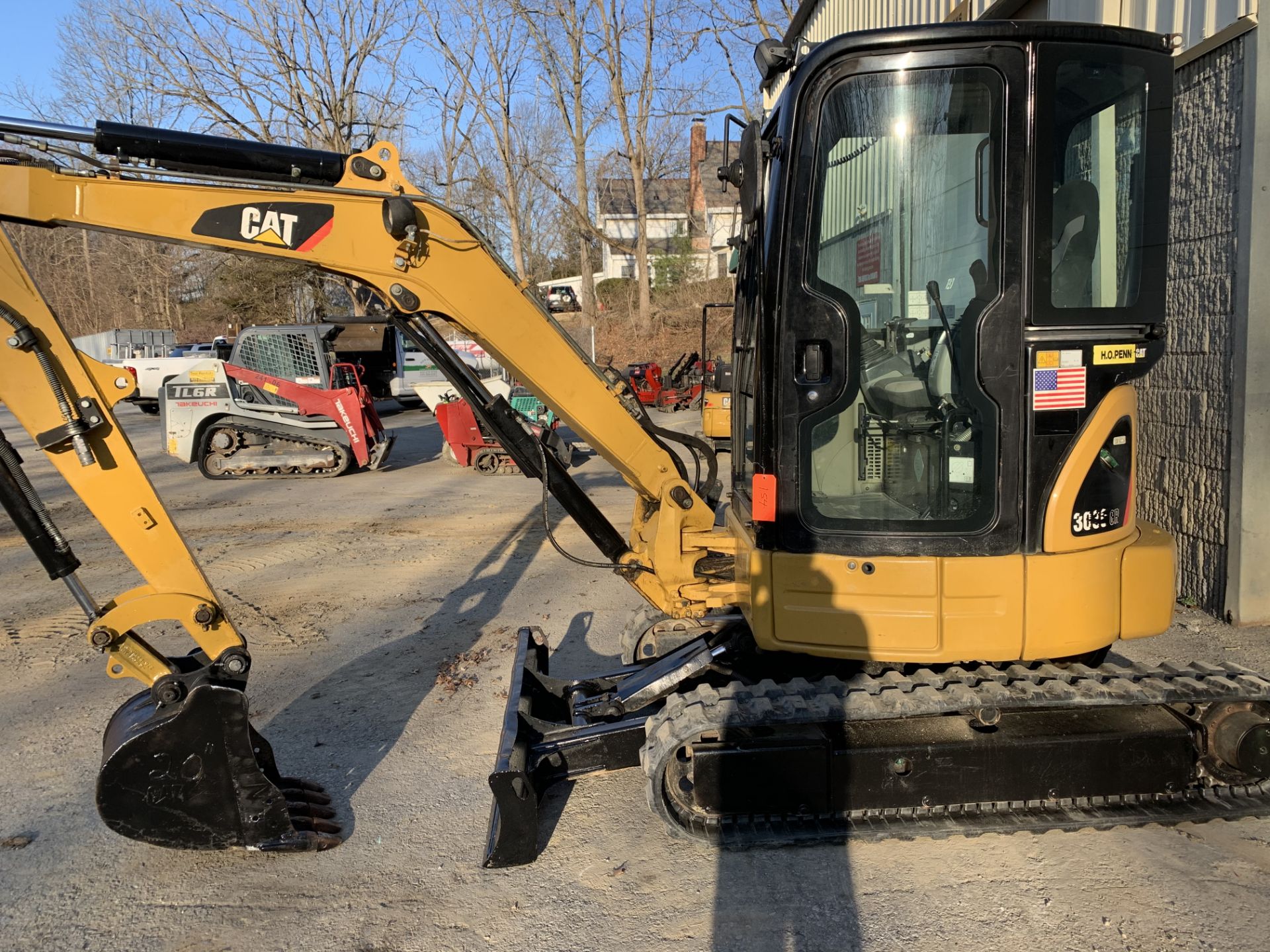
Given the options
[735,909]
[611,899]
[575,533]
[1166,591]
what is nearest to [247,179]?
[611,899]

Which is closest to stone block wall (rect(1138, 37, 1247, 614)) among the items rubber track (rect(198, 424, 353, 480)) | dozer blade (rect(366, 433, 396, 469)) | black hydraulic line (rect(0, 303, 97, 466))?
black hydraulic line (rect(0, 303, 97, 466))

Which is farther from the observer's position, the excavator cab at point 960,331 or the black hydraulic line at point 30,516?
the black hydraulic line at point 30,516

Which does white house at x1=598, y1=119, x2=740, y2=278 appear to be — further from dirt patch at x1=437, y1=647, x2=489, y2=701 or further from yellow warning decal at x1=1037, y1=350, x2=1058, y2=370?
yellow warning decal at x1=1037, y1=350, x2=1058, y2=370

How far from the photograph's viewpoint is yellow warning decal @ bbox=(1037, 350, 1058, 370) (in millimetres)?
3148

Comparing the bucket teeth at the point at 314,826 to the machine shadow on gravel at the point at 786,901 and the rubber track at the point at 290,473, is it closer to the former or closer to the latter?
the machine shadow on gravel at the point at 786,901

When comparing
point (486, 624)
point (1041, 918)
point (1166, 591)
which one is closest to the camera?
point (1041, 918)

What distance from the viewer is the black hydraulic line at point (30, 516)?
10.6 ft

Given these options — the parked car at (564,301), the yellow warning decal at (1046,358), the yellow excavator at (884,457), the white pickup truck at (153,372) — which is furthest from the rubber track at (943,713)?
the parked car at (564,301)

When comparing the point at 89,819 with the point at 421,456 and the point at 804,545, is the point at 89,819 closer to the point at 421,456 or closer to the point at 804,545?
the point at 804,545

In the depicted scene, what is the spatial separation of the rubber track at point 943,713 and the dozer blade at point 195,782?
1.46 metres

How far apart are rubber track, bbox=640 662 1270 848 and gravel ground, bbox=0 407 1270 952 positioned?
0.12 metres

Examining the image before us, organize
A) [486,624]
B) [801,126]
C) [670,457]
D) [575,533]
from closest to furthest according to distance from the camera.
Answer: [801,126] < [670,457] < [486,624] < [575,533]

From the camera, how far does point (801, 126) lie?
3.12 meters

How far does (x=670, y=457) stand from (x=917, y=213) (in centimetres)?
149
